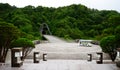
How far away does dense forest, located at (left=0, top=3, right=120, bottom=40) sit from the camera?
166 ft

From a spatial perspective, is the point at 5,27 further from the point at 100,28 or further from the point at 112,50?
the point at 100,28

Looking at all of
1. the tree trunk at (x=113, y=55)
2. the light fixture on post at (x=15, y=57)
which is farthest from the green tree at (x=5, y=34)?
the tree trunk at (x=113, y=55)

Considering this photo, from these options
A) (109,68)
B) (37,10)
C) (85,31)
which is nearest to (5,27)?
(109,68)

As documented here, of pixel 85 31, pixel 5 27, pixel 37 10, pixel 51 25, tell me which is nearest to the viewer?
pixel 5 27

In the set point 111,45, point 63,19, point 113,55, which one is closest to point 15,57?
point 111,45

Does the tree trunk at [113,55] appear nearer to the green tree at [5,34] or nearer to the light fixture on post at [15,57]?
the green tree at [5,34]

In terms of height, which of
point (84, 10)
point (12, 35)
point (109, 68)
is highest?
point (84, 10)

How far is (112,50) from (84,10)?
48.8 meters

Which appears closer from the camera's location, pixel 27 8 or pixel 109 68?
pixel 109 68

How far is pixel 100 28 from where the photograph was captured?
167 feet

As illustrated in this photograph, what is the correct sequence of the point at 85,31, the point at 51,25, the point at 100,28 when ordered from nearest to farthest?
1. the point at 100,28
2. the point at 85,31
3. the point at 51,25

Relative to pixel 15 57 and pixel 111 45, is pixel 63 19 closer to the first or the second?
pixel 111 45

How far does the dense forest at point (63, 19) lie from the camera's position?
50500 millimetres

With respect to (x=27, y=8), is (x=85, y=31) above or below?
below
